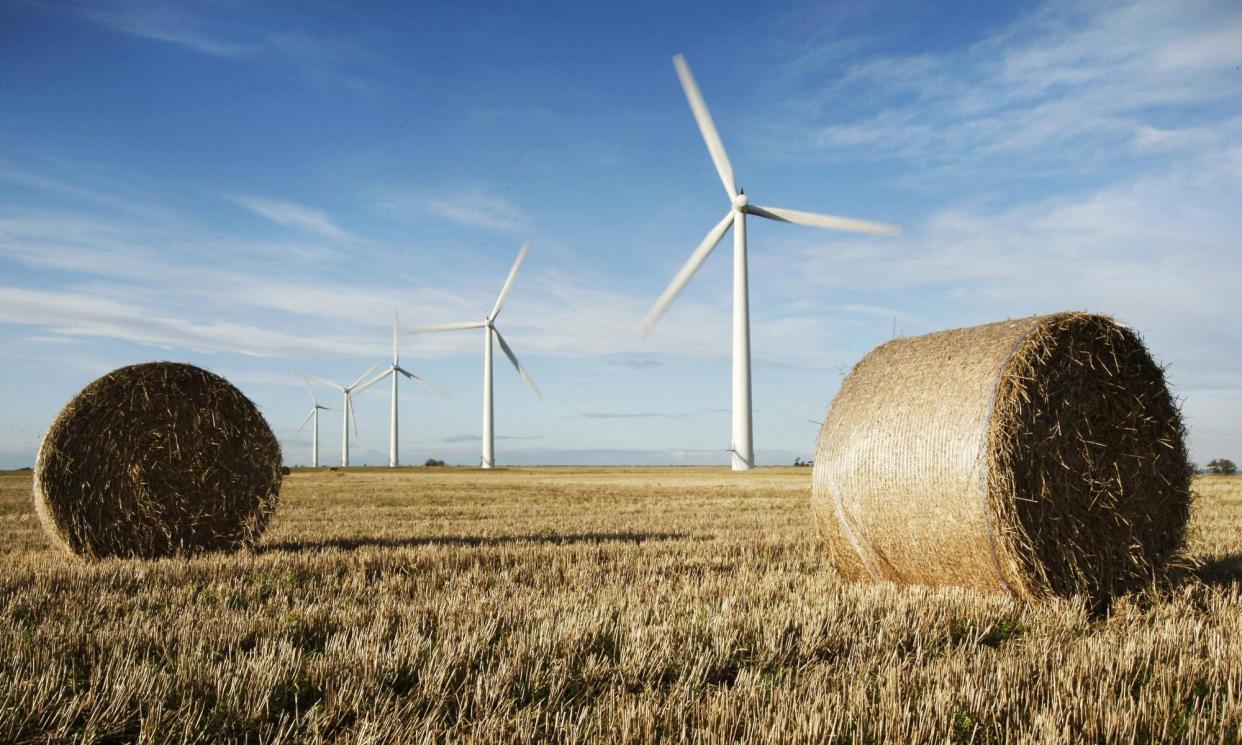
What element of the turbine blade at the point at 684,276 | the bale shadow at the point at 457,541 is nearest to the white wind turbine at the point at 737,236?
the turbine blade at the point at 684,276

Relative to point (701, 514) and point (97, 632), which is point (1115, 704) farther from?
point (701, 514)

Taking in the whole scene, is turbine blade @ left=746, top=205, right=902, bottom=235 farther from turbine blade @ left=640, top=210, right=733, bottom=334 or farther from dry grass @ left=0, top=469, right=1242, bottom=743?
dry grass @ left=0, top=469, right=1242, bottom=743

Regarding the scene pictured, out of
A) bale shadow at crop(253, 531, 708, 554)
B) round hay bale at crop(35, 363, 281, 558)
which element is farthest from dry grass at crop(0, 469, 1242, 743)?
bale shadow at crop(253, 531, 708, 554)

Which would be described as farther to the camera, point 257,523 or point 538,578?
point 257,523

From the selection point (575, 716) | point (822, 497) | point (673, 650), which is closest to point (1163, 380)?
A: point (822, 497)

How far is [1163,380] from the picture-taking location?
8656 millimetres

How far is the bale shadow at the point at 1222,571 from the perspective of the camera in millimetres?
8922

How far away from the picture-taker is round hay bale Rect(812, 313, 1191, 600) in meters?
7.75

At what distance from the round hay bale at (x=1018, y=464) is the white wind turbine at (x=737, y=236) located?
25299 mm

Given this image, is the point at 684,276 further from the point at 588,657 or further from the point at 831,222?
the point at 588,657

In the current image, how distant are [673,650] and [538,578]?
11.3 ft

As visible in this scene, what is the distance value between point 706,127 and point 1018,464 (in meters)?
29.7

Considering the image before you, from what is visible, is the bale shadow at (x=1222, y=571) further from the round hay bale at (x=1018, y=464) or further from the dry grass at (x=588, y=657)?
the round hay bale at (x=1018, y=464)

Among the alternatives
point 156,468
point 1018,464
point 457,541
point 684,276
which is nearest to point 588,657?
point 1018,464
